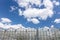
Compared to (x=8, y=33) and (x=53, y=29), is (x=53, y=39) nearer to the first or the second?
(x=53, y=29)

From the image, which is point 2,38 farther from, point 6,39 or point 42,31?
point 42,31

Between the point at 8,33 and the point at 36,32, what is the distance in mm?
2314

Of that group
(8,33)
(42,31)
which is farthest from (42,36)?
(8,33)

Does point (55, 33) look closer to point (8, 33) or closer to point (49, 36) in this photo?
point (49, 36)

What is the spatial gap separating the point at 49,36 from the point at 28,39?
5.62 feet

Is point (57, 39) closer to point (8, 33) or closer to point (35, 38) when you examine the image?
point (35, 38)

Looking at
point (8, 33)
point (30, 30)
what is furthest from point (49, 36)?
point (8, 33)

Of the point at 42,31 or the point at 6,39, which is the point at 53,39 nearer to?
the point at 42,31

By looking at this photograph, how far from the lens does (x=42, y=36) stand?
1609cm

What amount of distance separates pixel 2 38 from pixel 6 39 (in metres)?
0.39

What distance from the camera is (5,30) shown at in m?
16.9

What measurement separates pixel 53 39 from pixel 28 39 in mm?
2001

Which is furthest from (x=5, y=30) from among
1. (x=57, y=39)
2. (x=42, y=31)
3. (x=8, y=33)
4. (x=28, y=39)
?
(x=57, y=39)

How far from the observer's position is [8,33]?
16781 millimetres
